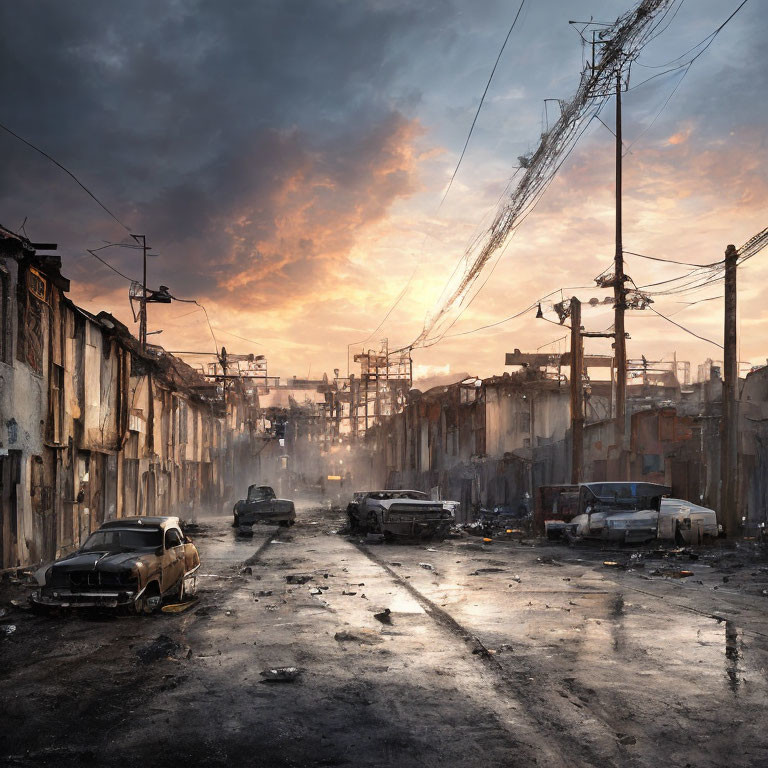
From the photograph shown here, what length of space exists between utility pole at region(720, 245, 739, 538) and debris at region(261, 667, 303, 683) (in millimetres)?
18268

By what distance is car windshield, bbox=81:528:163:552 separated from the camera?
11961 mm

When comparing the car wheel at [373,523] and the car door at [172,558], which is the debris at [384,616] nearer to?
the car door at [172,558]

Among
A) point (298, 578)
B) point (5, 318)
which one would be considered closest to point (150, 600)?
point (298, 578)

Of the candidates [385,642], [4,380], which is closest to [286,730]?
[385,642]

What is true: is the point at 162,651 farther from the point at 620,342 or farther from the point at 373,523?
the point at 620,342

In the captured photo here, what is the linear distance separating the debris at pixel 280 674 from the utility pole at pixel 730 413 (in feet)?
59.9

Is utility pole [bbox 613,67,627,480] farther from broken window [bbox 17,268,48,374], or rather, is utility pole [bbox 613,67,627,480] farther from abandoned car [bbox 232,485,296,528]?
broken window [bbox 17,268,48,374]

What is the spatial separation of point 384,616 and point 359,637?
1367 millimetres

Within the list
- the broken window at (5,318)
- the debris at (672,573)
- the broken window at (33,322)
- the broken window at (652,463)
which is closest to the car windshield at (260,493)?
the broken window at (652,463)

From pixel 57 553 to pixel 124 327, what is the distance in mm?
8631

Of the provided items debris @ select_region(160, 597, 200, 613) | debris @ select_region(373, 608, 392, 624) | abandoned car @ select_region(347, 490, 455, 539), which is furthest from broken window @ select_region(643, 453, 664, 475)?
debris @ select_region(160, 597, 200, 613)

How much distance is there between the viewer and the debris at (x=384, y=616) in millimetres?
9992

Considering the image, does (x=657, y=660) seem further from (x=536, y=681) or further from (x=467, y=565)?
(x=467, y=565)

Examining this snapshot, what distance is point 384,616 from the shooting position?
1027cm
